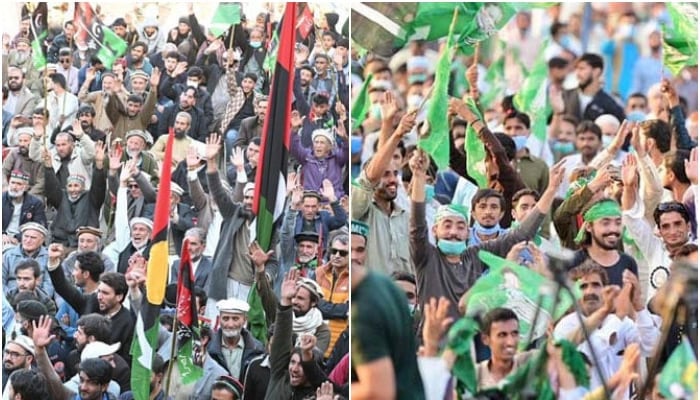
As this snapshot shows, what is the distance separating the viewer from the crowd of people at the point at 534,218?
4.09 m

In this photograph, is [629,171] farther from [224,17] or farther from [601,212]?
[224,17]

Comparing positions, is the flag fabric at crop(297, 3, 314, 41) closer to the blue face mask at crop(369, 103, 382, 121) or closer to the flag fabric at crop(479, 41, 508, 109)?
the blue face mask at crop(369, 103, 382, 121)

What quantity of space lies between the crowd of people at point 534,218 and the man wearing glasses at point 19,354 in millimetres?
1269

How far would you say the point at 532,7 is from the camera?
4164mm

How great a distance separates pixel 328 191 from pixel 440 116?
50cm

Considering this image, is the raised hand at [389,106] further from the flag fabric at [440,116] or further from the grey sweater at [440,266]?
the grey sweater at [440,266]

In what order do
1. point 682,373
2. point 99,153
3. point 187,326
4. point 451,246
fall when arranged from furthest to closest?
point 99,153 → point 187,326 → point 451,246 → point 682,373

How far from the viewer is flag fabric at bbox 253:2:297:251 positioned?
427cm

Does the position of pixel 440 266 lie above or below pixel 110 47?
below

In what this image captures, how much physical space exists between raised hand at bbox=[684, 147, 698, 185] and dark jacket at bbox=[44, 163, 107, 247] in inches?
86.4

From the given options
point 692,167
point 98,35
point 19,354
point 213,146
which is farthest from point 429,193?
point 19,354

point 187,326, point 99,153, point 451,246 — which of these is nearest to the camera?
point 451,246

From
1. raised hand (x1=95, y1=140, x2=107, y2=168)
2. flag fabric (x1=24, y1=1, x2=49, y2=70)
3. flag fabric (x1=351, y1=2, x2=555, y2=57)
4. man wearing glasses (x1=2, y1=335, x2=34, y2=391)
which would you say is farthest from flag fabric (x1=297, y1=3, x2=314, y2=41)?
man wearing glasses (x1=2, y1=335, x2=34, y2=391)

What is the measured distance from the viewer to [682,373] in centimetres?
408
